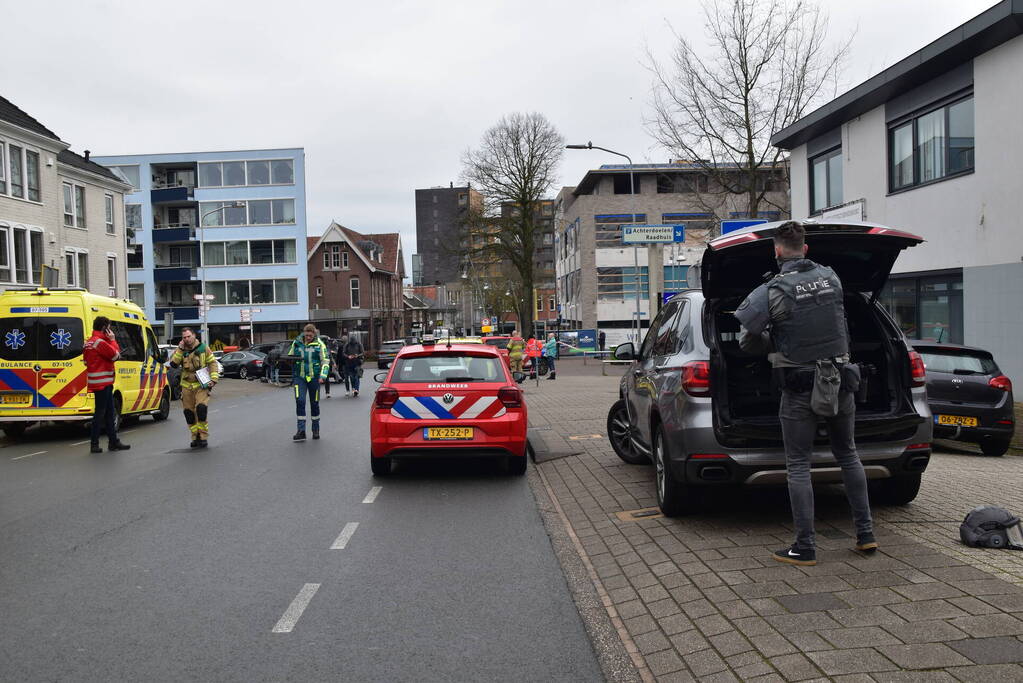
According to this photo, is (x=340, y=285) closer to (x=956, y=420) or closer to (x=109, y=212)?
(x=109, y=212)

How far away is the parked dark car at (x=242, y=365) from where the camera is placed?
4153 centimetres

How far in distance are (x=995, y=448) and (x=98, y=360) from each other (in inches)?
479

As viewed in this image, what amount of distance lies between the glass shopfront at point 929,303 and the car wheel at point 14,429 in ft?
52.9

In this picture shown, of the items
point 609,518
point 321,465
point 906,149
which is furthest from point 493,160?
point 609,518

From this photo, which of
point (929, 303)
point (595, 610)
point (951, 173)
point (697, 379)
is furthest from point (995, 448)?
point (929, 303)

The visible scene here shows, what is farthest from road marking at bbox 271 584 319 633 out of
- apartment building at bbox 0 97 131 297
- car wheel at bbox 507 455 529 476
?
apartment building at bbox 0 97 131 297

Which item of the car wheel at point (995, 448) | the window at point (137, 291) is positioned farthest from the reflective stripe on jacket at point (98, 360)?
the window at point (137, 291)

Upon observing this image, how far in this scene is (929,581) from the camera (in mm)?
4715

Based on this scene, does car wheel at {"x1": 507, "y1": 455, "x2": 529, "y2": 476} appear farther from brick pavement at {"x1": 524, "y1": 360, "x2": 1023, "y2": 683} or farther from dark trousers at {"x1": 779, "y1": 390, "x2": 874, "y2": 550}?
dark trousers at {"x1": 779, "y1": 390, "x2": 874, "y2": 550}

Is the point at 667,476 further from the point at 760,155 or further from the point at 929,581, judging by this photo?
the point at 760,155

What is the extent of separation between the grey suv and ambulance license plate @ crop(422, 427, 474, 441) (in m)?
2.84

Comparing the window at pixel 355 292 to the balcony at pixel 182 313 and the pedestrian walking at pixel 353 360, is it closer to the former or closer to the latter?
the balcony at pixel 182 313

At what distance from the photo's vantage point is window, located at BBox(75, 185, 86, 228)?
38.6m

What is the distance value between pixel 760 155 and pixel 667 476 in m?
21.8
